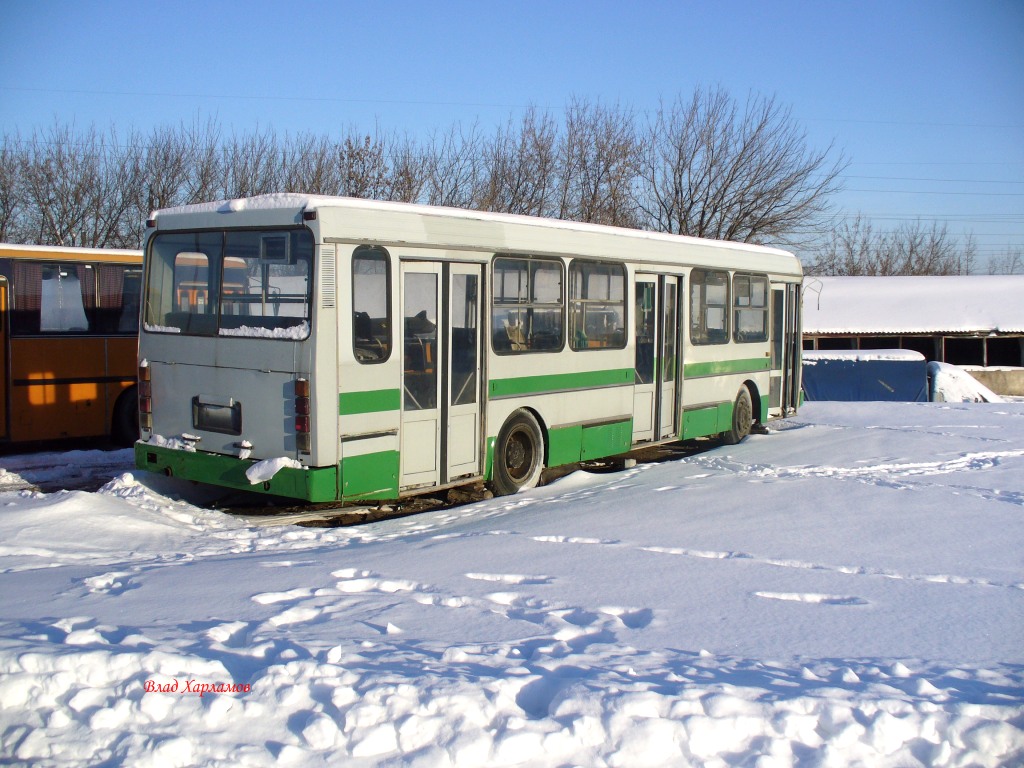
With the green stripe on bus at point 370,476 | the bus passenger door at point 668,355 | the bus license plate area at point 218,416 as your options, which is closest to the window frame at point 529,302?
the green stripe on bus at point 370,476

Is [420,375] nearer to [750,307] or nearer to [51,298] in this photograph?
[51,298]

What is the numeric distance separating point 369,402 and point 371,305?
2.75ft

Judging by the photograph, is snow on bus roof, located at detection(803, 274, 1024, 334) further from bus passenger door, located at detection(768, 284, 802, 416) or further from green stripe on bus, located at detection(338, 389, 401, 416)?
green stripe on bus, located at detection(338, 389, 401, 416)

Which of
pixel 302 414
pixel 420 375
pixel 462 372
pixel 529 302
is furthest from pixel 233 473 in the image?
pixel 529 302

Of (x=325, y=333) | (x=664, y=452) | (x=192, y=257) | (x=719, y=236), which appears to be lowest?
(x=664, y=452)

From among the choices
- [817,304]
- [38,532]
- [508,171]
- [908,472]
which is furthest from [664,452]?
[817,304]

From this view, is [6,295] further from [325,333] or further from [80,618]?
[80,618]

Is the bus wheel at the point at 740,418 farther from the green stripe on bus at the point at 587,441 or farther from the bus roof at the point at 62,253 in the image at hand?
the bus roof at the point at 62,253

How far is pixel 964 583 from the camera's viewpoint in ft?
19.9

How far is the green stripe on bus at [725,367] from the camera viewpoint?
12.8 meters

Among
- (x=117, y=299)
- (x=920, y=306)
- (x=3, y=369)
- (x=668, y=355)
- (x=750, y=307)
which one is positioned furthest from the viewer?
(x=920, y=306)

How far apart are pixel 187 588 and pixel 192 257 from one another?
4138mm

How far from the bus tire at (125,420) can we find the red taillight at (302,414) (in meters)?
6.19

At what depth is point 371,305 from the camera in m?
8.27
